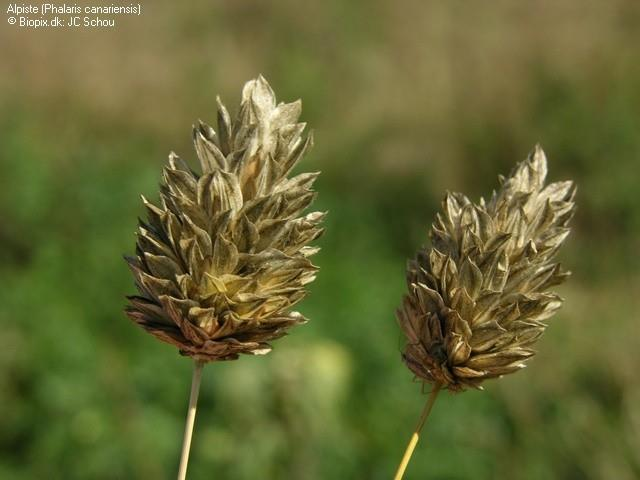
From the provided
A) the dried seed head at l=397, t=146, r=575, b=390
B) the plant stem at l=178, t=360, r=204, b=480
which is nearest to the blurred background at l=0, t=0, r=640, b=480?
the dried seed head at l=397, t=146, r=575, b=390

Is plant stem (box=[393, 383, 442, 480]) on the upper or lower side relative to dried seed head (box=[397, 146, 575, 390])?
lower

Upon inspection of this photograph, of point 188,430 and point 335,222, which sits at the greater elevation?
point 335,222

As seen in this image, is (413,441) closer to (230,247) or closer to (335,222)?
(230,247)

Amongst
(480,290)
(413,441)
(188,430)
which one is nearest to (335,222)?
(480,290)

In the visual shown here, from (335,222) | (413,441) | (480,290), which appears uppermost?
(335,222)

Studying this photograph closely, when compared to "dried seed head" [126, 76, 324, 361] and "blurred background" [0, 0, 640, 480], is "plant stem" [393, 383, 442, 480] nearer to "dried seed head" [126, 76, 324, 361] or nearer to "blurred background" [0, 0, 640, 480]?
"dried seed head" [126, 76, 324, 361]

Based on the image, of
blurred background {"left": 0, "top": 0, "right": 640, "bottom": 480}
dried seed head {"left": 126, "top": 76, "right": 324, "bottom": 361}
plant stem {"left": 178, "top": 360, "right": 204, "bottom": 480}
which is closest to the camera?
plant stem {"left": 178, "top": 360, "right": 204, "bottom": 480}

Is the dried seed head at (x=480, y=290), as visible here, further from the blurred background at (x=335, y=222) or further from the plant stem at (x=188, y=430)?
the blurred background at (x=335, y=222)
